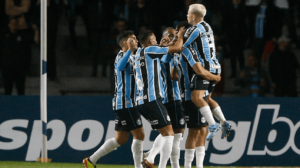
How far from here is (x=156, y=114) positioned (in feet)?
22.7

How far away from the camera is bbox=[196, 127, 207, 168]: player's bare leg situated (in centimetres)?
728

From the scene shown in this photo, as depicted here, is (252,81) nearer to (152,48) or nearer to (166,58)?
(166,58)

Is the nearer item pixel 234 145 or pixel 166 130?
pixel 166 130

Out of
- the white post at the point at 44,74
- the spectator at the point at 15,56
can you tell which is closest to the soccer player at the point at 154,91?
the white post at the point at 44,74

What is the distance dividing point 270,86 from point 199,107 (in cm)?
433

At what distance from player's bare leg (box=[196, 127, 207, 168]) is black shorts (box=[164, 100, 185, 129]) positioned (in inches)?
13.0

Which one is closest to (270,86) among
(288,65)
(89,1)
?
(288,65)

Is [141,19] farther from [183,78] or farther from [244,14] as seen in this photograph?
[183,78]

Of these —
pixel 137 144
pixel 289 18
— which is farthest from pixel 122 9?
pixel 137 144

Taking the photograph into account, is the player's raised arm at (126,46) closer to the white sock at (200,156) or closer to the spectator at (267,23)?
the white sock at (200,156)

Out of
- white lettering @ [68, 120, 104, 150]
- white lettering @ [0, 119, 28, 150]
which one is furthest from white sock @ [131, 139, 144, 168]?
white lettering @ [0, 119, 28, 150]

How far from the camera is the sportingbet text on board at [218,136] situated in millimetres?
9555

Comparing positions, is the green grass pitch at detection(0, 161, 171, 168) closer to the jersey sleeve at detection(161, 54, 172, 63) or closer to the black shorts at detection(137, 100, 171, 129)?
the black shorts at detection(137, 100, 171, 129)

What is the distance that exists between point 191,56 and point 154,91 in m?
0.65
